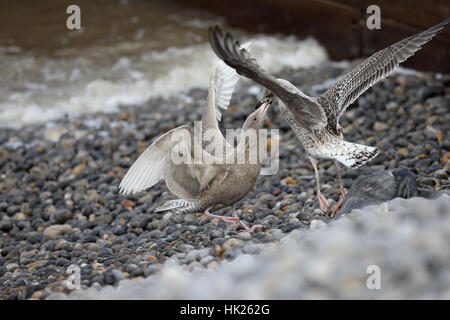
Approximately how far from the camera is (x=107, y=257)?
4.51 m

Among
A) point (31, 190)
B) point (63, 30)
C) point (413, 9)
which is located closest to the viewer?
point (31, 190)

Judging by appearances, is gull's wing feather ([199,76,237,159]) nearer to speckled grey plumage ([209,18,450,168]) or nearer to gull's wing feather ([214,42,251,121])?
gull's wing feather ([214,42,251,121])

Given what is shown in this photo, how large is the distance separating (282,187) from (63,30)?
22.4 ft

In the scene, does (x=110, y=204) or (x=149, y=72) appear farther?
(x=149, y=72)

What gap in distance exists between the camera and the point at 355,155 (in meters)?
4.29

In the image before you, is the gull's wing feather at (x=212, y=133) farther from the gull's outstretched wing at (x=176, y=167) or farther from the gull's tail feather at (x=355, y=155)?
the gull's tail feather at (x=355, y=155)

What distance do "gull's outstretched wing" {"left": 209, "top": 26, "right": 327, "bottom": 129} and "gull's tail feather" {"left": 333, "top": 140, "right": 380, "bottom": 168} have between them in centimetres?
Result: 23

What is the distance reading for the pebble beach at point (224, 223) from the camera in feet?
10.2

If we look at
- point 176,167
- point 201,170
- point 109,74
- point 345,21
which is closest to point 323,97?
point 201,170

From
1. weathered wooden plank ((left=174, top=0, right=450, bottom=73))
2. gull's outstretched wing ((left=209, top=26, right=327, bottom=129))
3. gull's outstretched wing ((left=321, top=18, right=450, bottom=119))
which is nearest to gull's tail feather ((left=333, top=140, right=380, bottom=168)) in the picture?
gull's outstretched wing ((left=209, top=26, right=327, bottom=129))

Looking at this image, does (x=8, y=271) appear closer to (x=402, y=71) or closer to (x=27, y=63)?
(x=402, y=71)

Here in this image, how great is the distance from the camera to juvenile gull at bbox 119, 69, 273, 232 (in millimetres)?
4137

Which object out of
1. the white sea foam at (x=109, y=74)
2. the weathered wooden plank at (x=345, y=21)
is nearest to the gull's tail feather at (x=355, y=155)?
the weathered wooden plank at (x=345, y=21)
